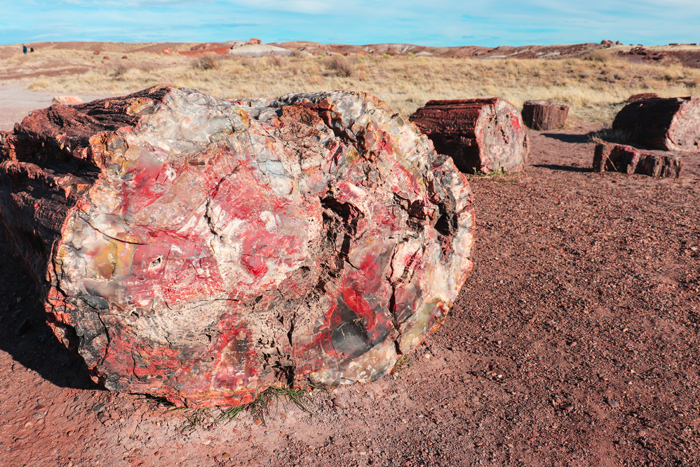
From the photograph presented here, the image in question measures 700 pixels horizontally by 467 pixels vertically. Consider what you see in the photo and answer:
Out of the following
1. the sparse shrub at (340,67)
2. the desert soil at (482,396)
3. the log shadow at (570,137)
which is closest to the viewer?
the desert soil at (482,396)

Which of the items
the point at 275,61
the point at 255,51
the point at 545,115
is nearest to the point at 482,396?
the point at 545,115

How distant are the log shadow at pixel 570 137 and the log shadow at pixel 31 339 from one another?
9.58m

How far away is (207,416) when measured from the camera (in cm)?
235

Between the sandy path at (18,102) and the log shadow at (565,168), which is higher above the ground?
the sandy path at (18,102)

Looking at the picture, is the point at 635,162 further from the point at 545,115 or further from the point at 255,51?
the point at 255,51

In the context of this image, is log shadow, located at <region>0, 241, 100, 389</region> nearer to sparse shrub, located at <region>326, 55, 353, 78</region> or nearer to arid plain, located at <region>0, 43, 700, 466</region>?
arid plain, located at <region>0, 43, 700, 466</region>

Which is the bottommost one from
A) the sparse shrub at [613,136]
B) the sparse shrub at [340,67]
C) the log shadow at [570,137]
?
the log shadow at [570,137]

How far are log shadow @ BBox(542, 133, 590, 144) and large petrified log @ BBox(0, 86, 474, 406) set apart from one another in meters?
7.90

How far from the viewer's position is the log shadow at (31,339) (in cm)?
263

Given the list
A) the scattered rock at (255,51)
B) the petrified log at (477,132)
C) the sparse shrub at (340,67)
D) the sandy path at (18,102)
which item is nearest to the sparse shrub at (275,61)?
the sparse shrub at (340,67)

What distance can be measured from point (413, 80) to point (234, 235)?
20.2 m

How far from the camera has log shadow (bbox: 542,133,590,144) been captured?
966 centimetres

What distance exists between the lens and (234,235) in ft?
7.06

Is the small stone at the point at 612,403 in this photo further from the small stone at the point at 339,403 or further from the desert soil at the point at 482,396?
the small stone at the point at 339,403
